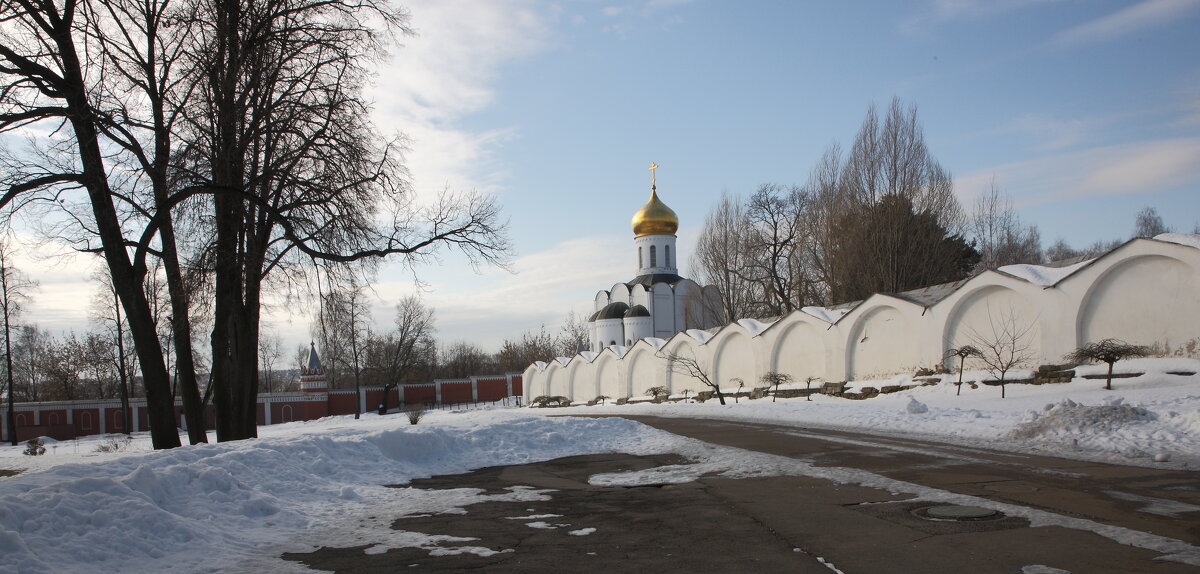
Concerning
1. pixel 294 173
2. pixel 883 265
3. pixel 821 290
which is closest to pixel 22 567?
pixel 294 173

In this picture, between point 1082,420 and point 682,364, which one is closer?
point 1082,420

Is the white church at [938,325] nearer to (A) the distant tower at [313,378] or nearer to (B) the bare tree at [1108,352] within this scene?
(B) the bare tree at [1108,352]

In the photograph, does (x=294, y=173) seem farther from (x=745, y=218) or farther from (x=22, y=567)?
(x=745, y=218)

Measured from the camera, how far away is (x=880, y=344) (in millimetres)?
28047

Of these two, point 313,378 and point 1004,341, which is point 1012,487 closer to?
point 1004,341

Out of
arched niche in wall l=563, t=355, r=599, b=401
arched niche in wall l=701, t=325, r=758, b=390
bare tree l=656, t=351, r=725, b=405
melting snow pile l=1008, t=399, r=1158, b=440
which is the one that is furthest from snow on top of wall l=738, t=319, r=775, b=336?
melting snow pile l=1008, t=399, r=1158, b=440

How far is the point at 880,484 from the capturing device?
8.16 m

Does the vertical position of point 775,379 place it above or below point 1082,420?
below

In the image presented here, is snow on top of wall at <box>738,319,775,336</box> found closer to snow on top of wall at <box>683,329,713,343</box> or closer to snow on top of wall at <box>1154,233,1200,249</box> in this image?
snow on top of wall at <box>683,329,713,343</box>

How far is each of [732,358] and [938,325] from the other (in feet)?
39.5

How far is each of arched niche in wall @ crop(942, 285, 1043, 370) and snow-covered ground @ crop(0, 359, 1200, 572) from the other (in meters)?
5.04

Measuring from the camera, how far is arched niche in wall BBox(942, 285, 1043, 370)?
888 inches

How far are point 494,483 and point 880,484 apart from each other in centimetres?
452

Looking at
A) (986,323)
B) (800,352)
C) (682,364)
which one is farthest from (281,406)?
(986,323)
